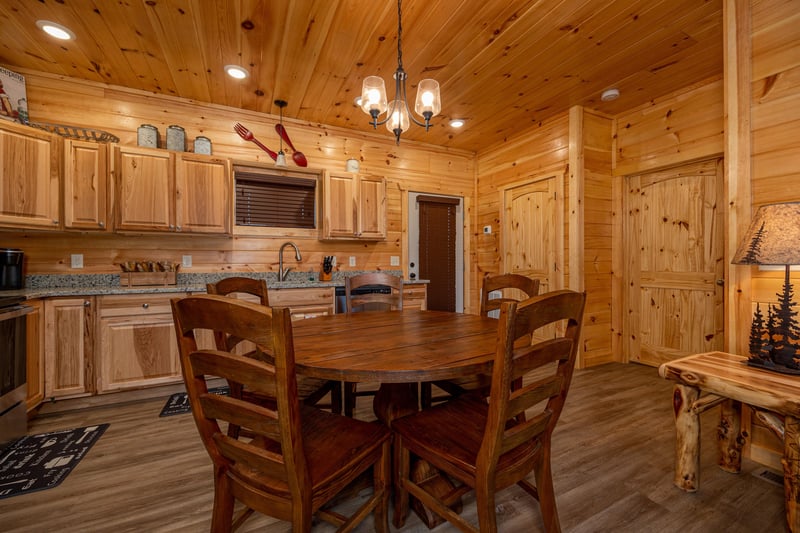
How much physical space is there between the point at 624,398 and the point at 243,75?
13.8 feet

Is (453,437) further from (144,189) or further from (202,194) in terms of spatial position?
(144,189)

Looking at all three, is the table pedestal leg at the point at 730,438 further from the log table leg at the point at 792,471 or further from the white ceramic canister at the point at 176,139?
the white ceramic canister at the point at 176,139

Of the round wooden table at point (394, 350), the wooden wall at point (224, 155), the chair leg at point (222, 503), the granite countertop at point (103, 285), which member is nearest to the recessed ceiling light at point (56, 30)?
the wooden wall at point (224, 155)

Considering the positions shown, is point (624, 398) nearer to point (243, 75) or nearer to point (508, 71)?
point (508, 71)

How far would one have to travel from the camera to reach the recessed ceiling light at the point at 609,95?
10.1 feet

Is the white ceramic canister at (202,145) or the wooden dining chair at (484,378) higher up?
the white ceramic canister at (202,145)

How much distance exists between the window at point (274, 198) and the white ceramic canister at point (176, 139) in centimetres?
48

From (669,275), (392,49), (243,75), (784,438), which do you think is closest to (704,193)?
(669,275)

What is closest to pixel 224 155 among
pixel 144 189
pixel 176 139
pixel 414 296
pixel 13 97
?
pixel 176 139

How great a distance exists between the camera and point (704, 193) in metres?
3.06

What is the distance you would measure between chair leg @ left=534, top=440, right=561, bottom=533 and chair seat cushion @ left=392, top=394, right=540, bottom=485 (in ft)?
0.31

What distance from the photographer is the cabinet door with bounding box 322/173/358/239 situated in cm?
360

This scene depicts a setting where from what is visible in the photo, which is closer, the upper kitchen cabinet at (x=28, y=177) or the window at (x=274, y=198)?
the upper kitchen cabinet at (x=28, y=177)

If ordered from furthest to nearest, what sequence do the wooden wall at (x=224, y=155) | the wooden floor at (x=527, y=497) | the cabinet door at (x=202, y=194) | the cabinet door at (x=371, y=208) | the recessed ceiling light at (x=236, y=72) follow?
the cabinet door at (x=371, y=208) → the cabinet door at (x=202, y=194) → the wooden wall at (x=224, y=155) → the recessed ceiling light at (x=236, y=72) → the wooden floor at (x=527, y=497)
